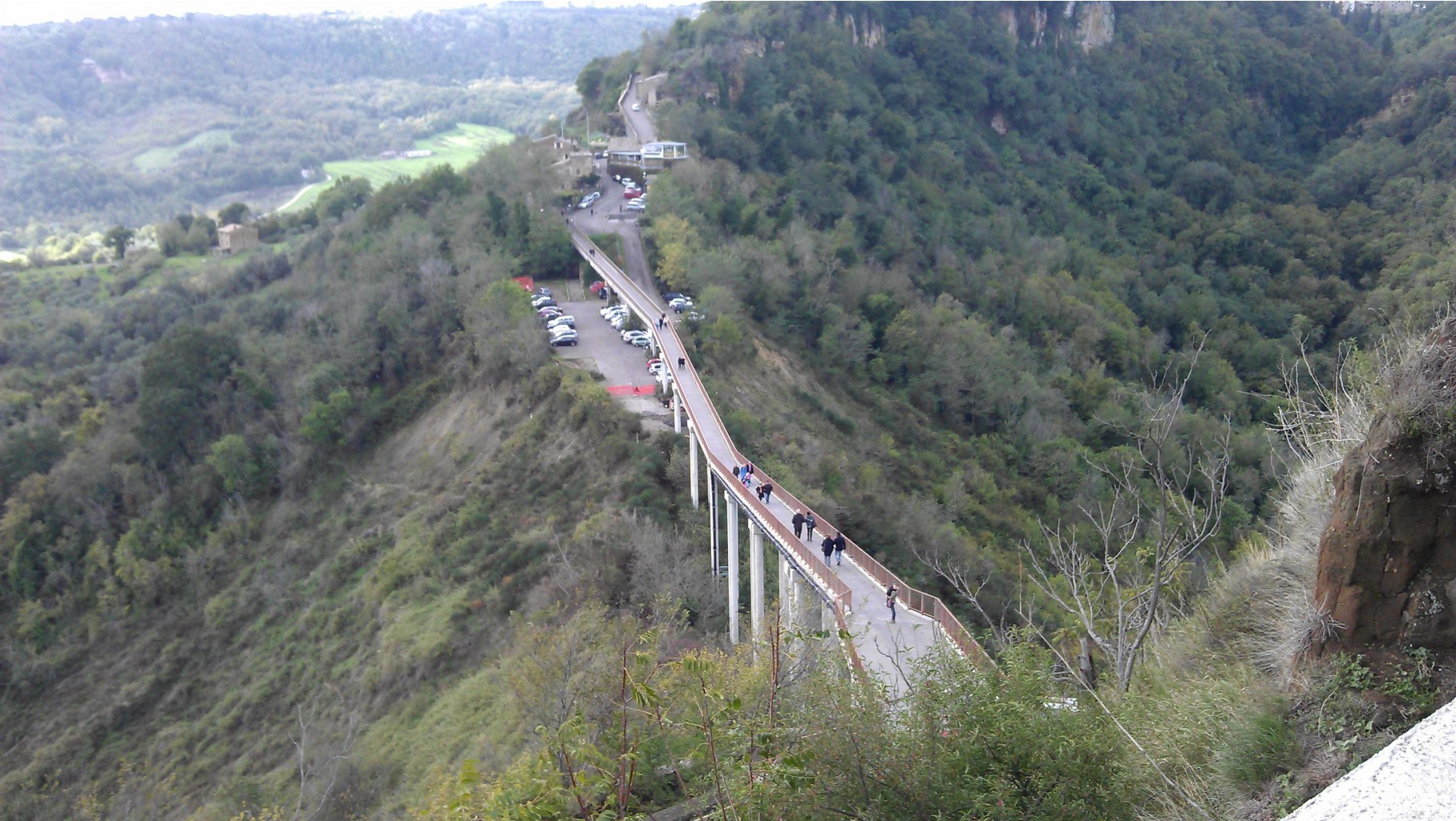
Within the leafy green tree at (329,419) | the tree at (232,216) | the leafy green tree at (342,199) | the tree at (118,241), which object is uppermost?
the leafy green tree at (342,199)

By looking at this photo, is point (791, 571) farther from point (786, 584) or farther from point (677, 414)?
point (677, 414)

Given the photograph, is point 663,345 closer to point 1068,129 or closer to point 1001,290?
point 1001,290

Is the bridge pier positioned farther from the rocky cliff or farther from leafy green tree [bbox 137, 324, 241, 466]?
leafy green tree [bbox 137, 324, 241, 466]

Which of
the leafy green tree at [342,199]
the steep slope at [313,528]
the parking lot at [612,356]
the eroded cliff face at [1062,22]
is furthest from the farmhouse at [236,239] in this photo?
the eroded cliff face at [1062,22]

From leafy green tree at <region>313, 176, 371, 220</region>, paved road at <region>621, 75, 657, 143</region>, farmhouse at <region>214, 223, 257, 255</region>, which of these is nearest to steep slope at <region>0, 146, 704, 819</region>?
paved road at <region>621, 75, 657, 143</region>

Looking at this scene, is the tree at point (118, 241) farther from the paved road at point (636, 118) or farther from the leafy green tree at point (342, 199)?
A: the paved road at point (636, 118)

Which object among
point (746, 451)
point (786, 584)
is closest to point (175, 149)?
point (746, 451)
